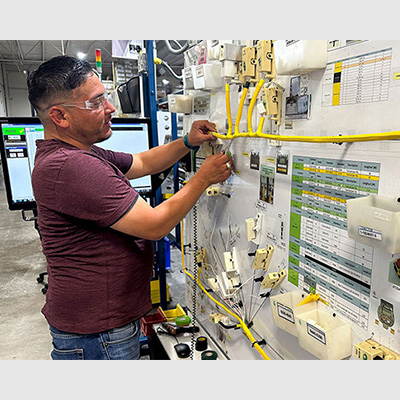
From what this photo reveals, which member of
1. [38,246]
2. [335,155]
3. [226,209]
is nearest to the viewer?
[335,155]

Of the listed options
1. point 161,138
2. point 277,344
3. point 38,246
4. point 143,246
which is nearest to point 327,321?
point 277,344

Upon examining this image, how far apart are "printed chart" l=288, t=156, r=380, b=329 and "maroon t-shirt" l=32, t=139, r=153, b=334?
533 mm

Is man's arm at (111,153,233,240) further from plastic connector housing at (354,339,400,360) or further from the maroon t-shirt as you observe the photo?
plastic connector housing at (354,339,400,360)

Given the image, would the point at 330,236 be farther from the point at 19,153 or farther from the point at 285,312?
the point at 19,153

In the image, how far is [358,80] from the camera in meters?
0.87

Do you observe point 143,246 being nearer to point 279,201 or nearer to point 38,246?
point 279,201

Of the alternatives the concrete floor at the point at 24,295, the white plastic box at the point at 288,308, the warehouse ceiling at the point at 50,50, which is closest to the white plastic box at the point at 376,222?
the white plastic box at the point at 288,308

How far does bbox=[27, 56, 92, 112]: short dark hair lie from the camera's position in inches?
43.7

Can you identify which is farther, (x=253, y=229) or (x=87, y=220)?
(x=253, y=229)

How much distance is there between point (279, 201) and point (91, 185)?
632mm

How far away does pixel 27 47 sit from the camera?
984 cm

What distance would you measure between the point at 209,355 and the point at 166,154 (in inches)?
39.6

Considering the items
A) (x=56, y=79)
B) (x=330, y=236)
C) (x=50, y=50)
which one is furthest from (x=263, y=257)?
(x=50, y=50)

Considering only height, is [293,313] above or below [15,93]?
below
